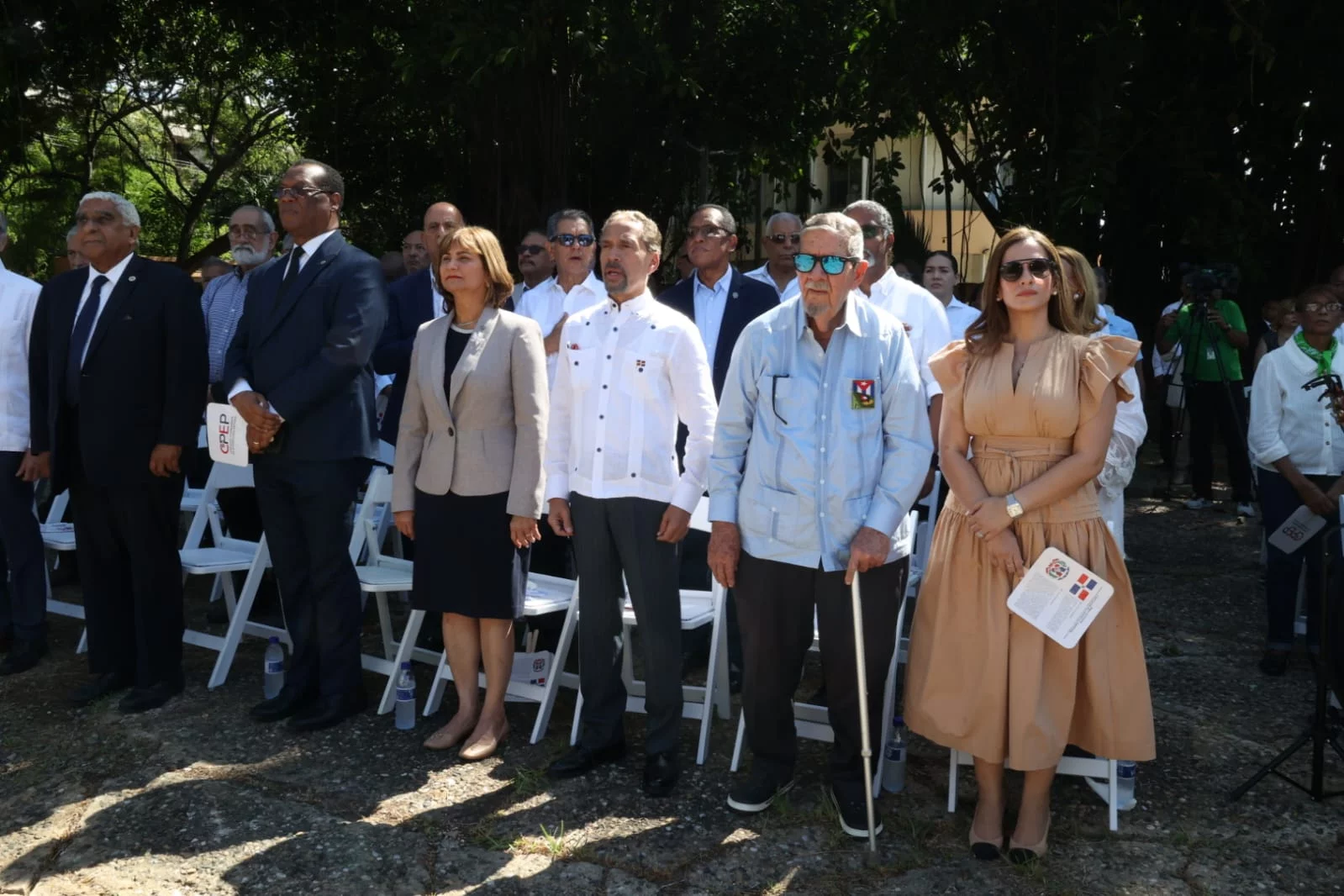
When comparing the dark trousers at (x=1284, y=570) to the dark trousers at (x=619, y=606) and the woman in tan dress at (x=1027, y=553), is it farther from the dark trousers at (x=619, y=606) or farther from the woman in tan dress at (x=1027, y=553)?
the dark trousers at (x=619, y=606)

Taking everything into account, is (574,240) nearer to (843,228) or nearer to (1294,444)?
(843,228)

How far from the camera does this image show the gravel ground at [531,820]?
3.73 metres

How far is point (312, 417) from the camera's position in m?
4.84

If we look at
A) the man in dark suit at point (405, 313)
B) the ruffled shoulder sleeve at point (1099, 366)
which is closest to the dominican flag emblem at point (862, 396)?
the ruffled shoulder sleeve at point (1099, 366)

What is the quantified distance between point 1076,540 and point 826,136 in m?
10.7

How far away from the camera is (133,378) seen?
204 inches

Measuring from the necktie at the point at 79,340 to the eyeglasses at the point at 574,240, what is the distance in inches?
76.8

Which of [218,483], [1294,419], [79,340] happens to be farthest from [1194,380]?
[79,340]

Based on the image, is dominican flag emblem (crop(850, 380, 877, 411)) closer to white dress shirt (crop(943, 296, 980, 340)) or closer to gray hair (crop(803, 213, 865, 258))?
gray hair (crop(803, 213, 865, 258))

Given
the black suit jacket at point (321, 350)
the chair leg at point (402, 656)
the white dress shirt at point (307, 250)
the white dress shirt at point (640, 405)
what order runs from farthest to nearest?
the chair leg at point (402, 656) → the white dress shirt at point (307, 250) → the black suit jacket at point (321, 350) → the white dress shirt at point (640, 405)

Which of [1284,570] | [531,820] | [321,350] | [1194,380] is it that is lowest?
[531,820]

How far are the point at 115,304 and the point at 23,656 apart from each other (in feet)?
6.18

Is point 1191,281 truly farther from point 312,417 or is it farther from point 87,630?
point 87,630

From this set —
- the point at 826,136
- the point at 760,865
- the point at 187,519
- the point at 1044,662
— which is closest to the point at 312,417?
the point at 760,865
